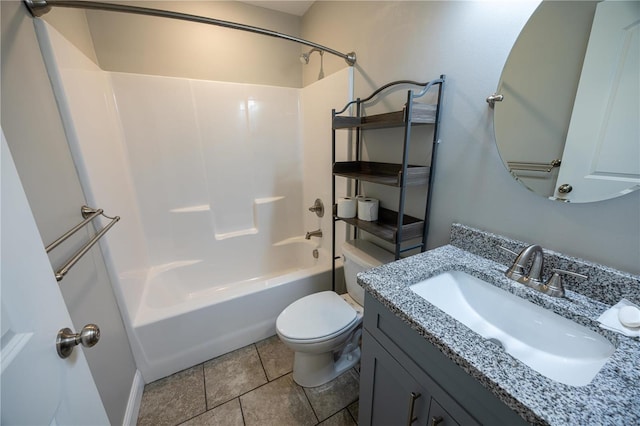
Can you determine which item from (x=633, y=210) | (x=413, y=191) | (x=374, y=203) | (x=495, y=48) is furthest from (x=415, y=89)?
(x=633, y=210)

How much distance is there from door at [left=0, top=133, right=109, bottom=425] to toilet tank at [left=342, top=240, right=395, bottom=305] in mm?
1173

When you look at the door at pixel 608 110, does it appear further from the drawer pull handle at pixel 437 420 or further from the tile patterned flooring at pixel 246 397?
the tile patterned flooring at pixel 246 397

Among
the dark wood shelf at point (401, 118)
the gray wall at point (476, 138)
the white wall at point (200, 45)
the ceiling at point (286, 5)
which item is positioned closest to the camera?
the gray wall at point (476, 138)

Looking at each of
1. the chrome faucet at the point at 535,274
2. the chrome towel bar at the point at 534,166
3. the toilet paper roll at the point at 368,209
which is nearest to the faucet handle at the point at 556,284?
the chrome faucet at the point at 535,274

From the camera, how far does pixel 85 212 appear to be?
1.10 m

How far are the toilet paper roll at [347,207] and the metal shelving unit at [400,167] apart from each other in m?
0.04

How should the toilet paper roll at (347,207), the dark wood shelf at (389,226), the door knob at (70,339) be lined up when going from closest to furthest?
the door knob at (70,339) < the dark wood shelf at (389,226) < the toilet paper roll at (347,207)

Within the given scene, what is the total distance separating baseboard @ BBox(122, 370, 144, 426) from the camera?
3.96 feet

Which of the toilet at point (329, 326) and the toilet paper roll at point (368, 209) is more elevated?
the toilet paper roll at point (368, 209)

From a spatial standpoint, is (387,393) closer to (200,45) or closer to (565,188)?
(565,188)

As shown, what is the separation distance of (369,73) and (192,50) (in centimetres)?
141

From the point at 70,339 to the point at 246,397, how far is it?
45.3 inches

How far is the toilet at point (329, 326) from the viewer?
126cm

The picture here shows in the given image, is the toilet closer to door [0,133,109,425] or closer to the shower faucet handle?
the shower faucet handle
